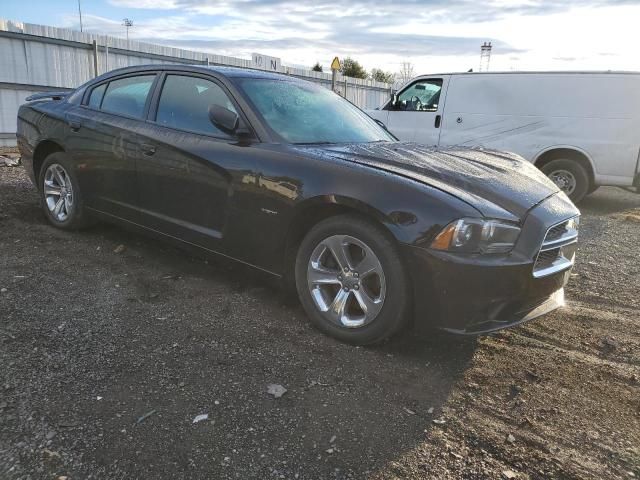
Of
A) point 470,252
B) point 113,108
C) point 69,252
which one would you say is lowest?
point 69,252

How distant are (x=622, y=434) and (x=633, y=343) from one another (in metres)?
1.21

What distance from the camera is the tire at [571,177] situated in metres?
8.40

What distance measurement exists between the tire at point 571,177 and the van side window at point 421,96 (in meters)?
2.30

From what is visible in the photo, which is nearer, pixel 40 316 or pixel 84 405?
pixel 84 405

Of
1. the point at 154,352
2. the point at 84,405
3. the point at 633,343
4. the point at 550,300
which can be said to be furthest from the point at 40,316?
the point at 633,343

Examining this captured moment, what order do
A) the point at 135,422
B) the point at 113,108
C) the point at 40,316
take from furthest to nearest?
the point at 113,108 → the point at 40,316 → the point at 135,422

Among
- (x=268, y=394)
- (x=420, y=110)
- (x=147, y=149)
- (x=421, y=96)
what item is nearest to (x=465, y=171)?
(x=268, y=394)

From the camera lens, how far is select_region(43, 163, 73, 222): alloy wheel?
194 inches

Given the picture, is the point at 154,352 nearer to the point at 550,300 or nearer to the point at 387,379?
the point at 387,379

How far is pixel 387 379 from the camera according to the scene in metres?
2.81

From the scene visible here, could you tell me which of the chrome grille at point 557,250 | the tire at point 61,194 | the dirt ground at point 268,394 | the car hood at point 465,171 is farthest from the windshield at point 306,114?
the tire at point 61,194

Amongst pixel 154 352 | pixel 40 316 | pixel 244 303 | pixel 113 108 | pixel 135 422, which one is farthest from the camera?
pixel 113 108

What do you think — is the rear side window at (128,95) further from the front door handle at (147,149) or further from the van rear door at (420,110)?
the van rear door at (420,110)

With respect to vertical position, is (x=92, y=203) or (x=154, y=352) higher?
(x=92, y=203)
